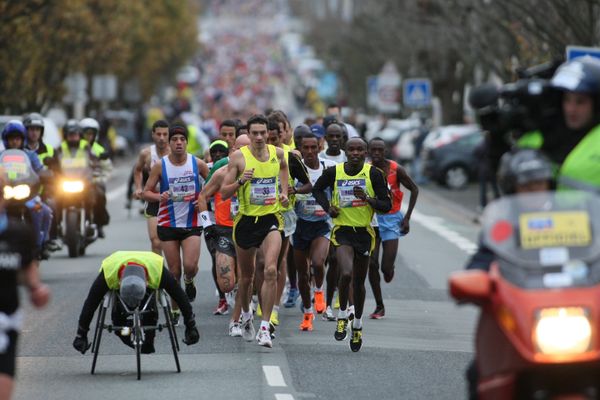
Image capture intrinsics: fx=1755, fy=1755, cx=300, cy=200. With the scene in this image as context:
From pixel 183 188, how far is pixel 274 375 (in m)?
3.50

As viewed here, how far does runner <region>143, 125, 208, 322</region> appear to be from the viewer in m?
15.1

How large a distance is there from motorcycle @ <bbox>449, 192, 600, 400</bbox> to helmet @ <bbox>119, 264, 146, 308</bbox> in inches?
185

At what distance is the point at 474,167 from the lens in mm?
42062

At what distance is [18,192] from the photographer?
17.9 m

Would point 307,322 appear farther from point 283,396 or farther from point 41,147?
A: point 41,147

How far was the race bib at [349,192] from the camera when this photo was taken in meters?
Answer: 13.8

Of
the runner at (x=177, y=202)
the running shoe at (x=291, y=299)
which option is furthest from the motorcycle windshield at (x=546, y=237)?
the running shoe at (x=291, y=299)

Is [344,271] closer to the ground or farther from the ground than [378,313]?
farther from the ground

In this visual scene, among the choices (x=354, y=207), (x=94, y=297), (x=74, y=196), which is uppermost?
(x=354, y=207)

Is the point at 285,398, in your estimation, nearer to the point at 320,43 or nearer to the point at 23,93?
the point at 23,93

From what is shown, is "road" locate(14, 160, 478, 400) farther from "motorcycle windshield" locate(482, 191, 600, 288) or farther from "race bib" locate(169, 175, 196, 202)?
"motorcycle windshield" locate(482, 191, 600, 288)

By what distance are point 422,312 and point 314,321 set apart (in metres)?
1.36

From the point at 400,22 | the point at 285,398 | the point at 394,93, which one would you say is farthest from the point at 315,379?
the point at 400,22

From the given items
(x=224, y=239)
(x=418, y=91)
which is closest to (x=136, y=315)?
(x=224, y=239)
